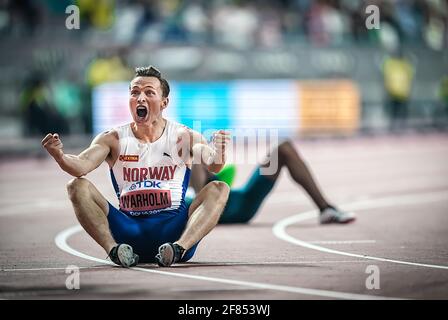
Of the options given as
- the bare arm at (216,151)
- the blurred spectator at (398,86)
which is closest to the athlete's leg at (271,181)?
the bare arm at (216,151)

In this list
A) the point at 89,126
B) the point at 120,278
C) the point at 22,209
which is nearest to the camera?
the point at 120,278

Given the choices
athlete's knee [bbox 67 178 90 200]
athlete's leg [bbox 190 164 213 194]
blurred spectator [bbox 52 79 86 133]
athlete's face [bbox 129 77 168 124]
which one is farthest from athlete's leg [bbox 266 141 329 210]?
blurred spectator [bbox 52 79 86 133]

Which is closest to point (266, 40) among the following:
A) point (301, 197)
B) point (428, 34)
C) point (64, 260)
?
point (428, 34)

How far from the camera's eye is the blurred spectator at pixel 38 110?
23.6 meters

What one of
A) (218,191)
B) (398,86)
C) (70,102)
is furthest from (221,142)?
(398,86)

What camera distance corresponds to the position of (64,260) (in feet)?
30.1

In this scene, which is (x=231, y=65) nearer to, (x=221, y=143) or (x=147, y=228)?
(x=147, y=228)

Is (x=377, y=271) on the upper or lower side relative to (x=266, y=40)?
lower

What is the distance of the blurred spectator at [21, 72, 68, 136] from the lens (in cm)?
2359

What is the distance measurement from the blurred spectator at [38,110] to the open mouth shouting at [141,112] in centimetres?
1542

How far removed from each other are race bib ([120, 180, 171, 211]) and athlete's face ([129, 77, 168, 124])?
521mm

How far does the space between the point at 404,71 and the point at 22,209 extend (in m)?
16.2

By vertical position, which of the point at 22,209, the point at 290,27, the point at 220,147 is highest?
the point at 290,27

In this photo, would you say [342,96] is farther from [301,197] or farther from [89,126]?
[301,197]
